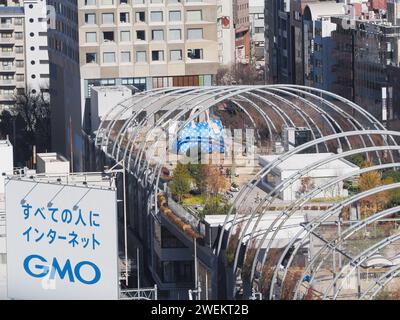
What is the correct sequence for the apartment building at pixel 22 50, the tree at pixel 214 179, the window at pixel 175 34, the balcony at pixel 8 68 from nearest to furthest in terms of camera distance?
the tree at pixel 214 179 < the window at pixel 175 34 < the apartment building at pixel 22 50 < the balcony at pixel 8 68

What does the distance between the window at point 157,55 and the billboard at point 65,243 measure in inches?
1095

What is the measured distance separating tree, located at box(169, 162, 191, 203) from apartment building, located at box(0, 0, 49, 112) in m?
34.7

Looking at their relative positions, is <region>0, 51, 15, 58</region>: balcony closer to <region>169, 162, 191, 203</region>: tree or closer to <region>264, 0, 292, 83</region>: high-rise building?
<region>264, 0, 292, 83</region>: high-rise building

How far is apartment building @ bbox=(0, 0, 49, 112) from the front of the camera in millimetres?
64125

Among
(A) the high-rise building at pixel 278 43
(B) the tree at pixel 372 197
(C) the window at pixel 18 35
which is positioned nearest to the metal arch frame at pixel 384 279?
(B) the tree at pixel 372 197

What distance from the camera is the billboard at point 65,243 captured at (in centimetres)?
1633

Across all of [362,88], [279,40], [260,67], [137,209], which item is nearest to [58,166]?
[137,209]

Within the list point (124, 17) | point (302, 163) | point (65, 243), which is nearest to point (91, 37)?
point (124, 17)

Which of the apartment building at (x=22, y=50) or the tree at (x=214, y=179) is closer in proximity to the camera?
the tree at (x=214, y=179)

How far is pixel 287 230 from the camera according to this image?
22.7 meters

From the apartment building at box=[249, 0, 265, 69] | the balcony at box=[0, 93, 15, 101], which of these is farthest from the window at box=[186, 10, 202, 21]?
the apartment building at box=[249, 0, 265, 69]

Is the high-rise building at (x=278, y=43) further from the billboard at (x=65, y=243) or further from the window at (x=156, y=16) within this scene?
the billboard at (x=65, y=243)

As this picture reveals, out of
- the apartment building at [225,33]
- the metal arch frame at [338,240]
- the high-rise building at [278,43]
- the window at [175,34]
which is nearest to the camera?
the metal arch frame at [338,240]

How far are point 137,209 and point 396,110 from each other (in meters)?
19.2
